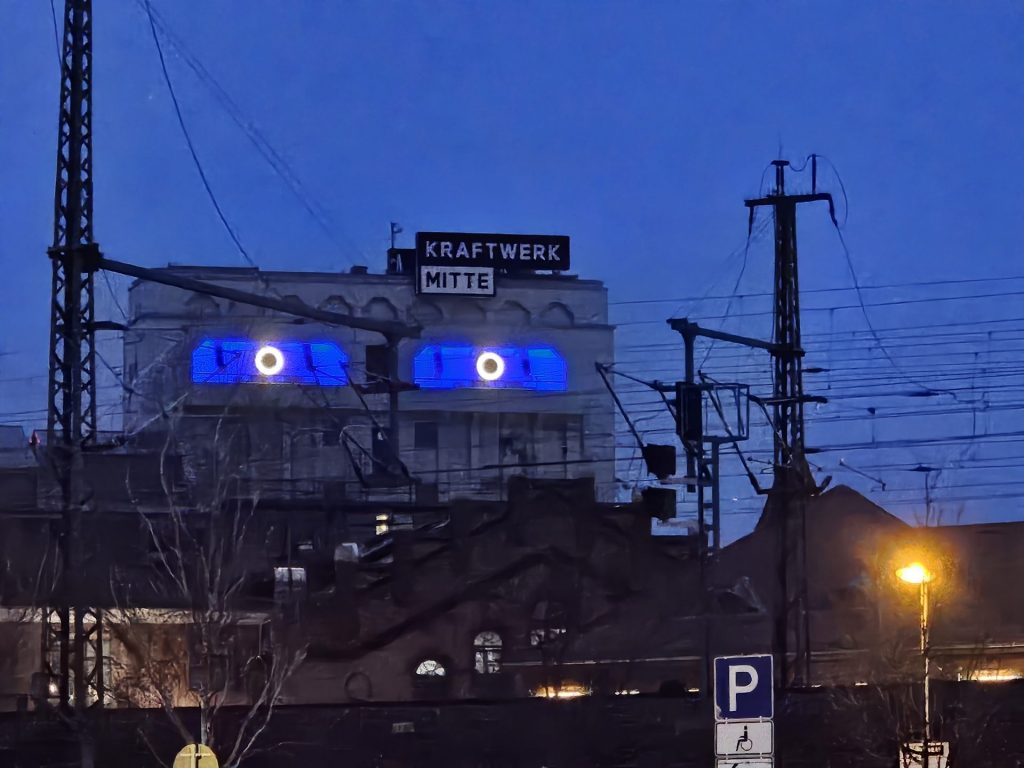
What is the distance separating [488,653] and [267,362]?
30447 mm

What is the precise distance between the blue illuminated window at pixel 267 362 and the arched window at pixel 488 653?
2698 centimetres

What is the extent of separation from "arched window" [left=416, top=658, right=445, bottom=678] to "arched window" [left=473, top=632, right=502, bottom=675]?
1.05 meters

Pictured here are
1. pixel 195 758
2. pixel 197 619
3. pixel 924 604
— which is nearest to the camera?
pixel 195 758

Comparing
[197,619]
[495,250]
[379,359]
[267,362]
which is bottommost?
[197,619]

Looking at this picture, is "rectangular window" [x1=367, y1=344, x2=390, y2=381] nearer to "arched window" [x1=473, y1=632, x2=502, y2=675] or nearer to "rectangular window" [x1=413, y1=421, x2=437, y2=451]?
"arched window" [x1=473, y1=632, x2=502, y2=675]

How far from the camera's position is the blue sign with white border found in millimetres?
14625

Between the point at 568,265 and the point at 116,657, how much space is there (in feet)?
125

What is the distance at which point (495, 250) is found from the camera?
74375 millimetres

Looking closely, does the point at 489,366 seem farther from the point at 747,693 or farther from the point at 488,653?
the point at 747,693

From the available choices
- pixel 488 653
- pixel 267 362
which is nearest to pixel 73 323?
pixel 488 653

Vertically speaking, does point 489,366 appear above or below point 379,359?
above

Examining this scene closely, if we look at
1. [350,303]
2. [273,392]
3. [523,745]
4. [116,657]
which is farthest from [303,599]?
[350,303]

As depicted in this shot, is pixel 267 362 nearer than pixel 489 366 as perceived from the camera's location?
Yes

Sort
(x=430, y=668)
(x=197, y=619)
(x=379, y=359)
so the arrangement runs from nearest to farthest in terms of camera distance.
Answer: (x=197, y=619)
(x=430, y=668)
(x=379, y=359)
